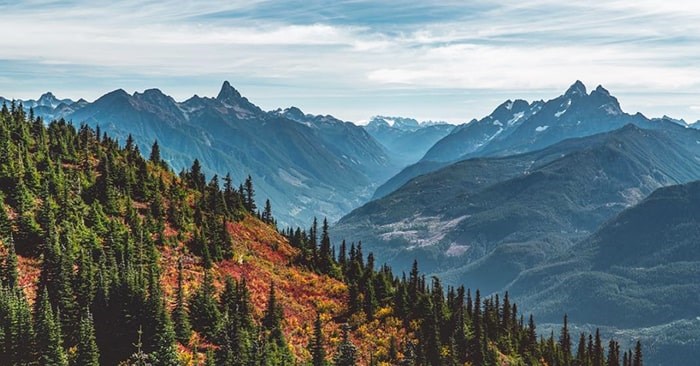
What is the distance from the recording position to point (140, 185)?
5143 inches

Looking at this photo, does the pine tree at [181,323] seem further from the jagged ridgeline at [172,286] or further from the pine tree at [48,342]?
the pine tree at [48,342]

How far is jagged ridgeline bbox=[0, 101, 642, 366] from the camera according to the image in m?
74.8

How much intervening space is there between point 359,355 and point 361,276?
43802 millimetres

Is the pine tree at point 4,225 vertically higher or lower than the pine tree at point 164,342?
→ higher

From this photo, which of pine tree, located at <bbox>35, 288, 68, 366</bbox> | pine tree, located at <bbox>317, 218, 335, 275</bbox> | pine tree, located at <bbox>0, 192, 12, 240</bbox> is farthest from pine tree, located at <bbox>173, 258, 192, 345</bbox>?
pine tree, located at <bbox>317, 218, 335, 275</bbox>

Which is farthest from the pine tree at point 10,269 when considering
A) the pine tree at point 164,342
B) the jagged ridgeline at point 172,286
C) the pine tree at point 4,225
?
the pine tree at point 164,342

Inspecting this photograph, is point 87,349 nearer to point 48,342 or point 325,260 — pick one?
point 48,342

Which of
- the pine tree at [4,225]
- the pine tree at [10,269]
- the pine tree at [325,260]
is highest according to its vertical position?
the pine tree at [4,225]

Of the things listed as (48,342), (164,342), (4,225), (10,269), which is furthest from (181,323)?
(4,225)

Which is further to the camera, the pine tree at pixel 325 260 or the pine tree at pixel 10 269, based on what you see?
the pine tree at pixel 325 260

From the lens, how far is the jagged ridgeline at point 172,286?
245 feet

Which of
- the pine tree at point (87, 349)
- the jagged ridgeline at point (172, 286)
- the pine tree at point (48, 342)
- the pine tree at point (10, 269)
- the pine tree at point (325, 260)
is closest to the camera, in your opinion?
the pine tree at point (48, 342)

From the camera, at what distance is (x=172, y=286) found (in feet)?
312

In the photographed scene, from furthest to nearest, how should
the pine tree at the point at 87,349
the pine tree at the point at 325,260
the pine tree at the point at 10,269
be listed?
1. the pine tree at the point at 325,260
2. the pine tree at the point at 10,269
3. the pine tree at the point at 87,349
